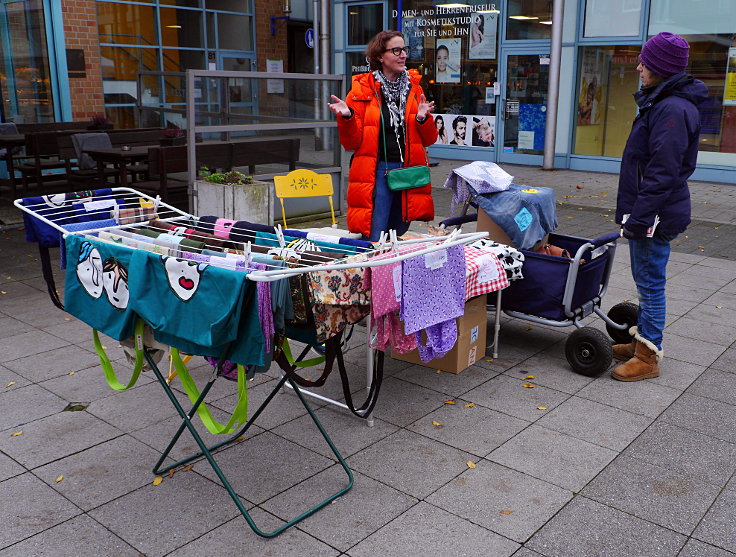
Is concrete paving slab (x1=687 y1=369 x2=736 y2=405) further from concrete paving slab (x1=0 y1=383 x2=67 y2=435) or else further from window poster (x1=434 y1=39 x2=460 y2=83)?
window poster (x1=434 y1=39 x2=460 y2=83)

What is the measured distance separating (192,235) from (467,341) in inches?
81.0

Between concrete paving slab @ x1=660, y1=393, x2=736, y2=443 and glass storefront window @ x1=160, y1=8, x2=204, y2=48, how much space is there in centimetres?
1436

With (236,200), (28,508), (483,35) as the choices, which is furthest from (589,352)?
(483,35)

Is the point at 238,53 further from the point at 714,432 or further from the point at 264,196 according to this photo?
the point at 714,432

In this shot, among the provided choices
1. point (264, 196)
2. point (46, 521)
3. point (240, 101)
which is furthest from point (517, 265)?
point (240, 101)

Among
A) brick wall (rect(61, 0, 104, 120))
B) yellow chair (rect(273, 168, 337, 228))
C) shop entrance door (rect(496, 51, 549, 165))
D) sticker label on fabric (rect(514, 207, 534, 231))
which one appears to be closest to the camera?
sticker label on fabric (rect(514, 207, 534, 231))

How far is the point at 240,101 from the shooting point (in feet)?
29.1

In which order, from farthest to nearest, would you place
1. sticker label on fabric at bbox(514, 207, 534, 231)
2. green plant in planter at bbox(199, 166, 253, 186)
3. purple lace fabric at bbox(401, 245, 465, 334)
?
green plant in planter at bbox(199, 166, 253, 186) → sticker label on fabric at bbox(514, 207, 534, 231) → purple lace fabric at bbox(401, 245, 465, 334)

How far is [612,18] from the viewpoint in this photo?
13.9m

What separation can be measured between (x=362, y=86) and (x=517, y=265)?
5.42ft

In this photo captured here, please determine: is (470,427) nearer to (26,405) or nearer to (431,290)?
(431,290)

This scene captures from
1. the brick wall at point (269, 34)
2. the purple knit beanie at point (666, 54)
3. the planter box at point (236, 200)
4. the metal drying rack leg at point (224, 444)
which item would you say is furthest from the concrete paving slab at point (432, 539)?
the brick wall at point (269, 34)

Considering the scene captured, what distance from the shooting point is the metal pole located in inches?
550

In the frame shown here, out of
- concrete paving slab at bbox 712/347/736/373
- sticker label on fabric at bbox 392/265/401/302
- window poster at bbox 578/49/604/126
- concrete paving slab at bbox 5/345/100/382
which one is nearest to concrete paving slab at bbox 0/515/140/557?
sticker label on fabric at bbox 392/265/401/302
